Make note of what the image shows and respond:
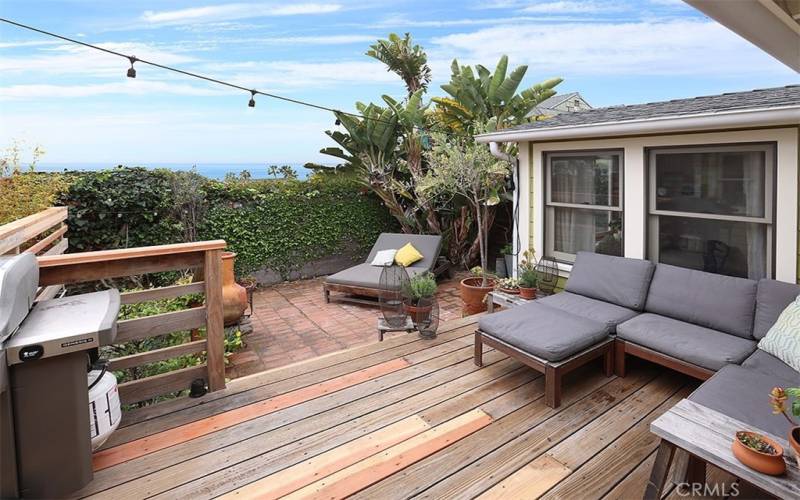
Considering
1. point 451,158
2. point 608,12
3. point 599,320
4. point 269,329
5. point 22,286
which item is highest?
point 608,12

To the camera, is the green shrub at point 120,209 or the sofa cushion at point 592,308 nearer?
the sofa cushion at point 592,308

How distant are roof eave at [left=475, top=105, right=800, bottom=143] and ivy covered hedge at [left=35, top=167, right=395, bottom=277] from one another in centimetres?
483

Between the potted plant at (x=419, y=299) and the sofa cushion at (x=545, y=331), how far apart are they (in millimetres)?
895

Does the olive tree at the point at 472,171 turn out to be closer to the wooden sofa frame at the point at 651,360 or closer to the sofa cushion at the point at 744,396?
the wooden sofa frame at the point at 651,360

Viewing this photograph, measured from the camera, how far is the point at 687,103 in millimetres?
4367

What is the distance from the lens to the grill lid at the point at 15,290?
6.01 feet

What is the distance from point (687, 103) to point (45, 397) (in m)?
5.75

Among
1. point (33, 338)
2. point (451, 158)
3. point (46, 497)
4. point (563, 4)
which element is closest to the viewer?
point (33, 338)

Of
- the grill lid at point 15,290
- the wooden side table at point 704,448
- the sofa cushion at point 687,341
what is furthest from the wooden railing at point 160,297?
the sofa cushion at point 687,341

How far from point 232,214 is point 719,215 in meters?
7.21

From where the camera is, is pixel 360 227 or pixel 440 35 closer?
pixel 360 227

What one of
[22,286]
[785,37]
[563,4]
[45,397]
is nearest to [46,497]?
[45,397]

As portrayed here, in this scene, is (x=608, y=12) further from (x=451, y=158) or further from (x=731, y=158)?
(x=731, y=158)

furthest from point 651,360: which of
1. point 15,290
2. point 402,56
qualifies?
point 402,56
